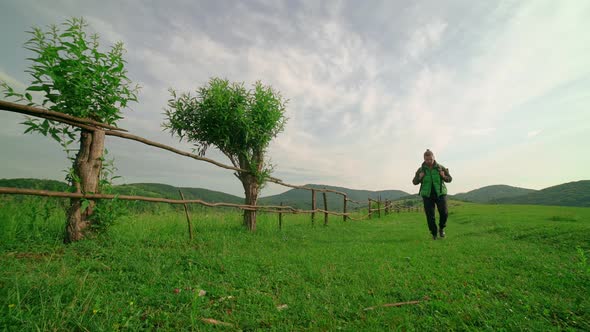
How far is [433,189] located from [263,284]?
21.6ft

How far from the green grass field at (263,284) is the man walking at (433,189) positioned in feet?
6.44

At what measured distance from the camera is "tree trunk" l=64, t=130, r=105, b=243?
159 inches

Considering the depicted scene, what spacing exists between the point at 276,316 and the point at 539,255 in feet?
17.6

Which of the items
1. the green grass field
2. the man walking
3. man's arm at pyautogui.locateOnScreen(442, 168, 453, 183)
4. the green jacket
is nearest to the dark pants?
the man walking

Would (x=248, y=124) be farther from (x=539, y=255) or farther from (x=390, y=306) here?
(x=539, y=255)

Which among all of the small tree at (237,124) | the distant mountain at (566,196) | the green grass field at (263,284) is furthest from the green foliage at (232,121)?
the distant mountain at (566,196)

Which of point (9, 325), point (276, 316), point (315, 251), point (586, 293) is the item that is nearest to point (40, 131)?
point (9, 325)

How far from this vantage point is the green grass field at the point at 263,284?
2.21 meters

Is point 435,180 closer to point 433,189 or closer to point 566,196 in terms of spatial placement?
point 433,189

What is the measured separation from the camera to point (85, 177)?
4.10 m

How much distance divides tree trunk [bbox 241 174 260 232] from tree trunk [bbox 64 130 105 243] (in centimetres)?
419

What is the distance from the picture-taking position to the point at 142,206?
5.35 m

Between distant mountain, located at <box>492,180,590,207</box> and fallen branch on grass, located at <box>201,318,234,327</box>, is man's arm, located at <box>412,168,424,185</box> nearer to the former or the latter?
fallen branch on grass, located at <box>201,318,234,327</box>

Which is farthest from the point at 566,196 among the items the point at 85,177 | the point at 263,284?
the point at 85,177
